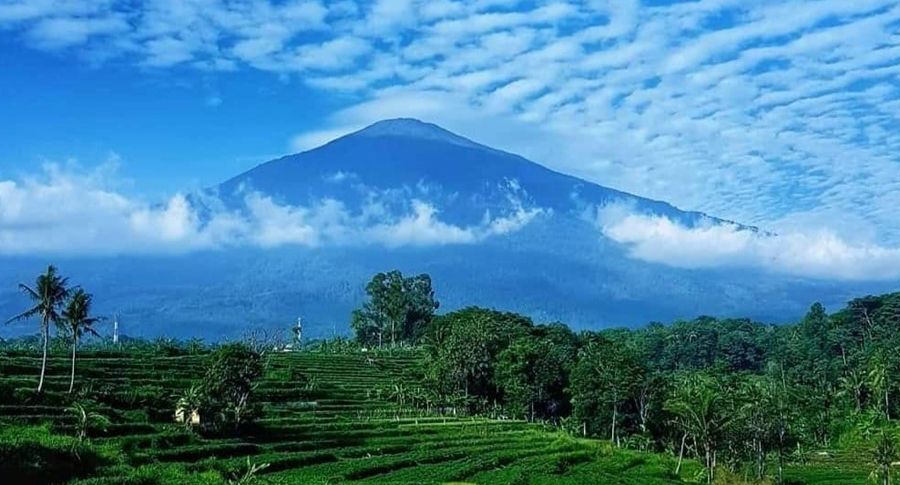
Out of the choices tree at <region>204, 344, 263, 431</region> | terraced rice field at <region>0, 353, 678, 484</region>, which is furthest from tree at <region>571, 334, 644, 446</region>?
tree at <region>204, 344, 263, 431</region>

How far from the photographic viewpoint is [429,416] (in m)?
65.9

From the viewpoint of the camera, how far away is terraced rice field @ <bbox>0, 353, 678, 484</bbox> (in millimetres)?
40812

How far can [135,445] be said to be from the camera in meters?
39.7

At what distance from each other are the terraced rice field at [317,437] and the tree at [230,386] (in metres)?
1.34

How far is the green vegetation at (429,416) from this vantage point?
40156 millimetres

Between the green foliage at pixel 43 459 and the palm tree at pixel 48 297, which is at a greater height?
the palm tree at pixel 48 297

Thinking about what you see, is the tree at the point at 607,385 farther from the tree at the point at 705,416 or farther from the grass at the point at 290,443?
the tree at the point at 705,416

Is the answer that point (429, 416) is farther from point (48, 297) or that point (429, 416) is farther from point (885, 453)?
point (885, 453)

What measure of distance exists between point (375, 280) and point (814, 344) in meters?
59.9

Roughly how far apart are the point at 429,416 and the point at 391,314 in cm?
6161

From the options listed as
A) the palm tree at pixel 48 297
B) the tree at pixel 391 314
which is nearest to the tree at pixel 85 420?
Answer: the palm tree at pixel 48 297

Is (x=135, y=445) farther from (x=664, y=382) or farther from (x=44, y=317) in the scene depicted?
(x=664, y=382)

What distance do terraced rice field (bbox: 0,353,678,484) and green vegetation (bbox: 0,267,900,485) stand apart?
0.56ft

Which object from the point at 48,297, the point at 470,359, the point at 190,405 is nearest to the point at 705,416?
the point at 470,359
